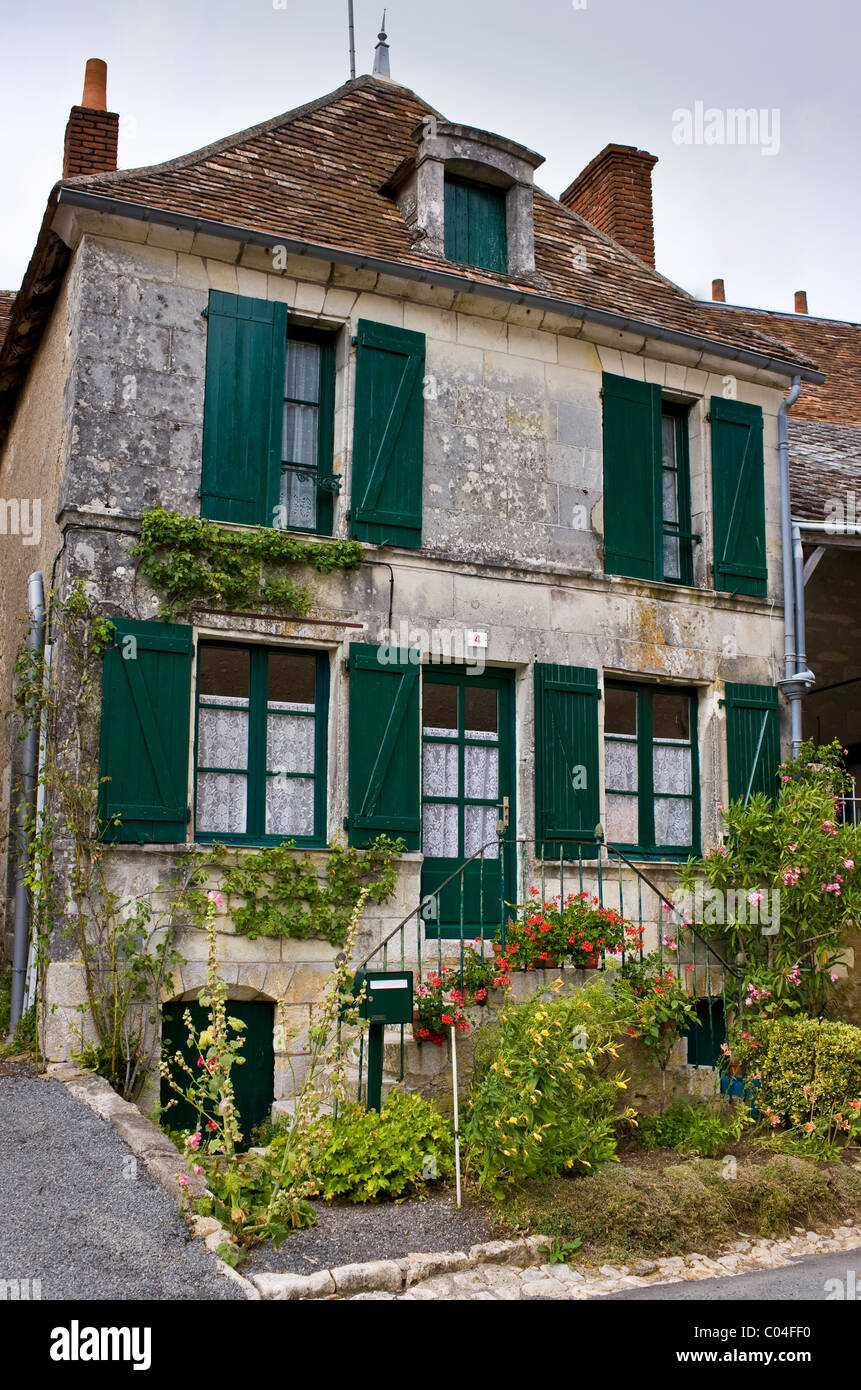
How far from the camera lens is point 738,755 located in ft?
33.8

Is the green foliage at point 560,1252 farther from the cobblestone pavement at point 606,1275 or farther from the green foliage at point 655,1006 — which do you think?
the green foliage at point 655,1006

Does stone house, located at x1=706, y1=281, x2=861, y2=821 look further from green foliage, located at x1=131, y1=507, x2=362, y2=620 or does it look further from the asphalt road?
the asphalt road

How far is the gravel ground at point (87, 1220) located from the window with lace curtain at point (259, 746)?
233 cm

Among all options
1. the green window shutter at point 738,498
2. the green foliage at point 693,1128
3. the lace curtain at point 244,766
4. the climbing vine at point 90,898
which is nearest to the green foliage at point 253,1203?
the climbing vine at point 90,898

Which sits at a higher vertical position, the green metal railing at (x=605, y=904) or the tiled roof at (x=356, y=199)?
the tiled roof at (x=356, y=199)

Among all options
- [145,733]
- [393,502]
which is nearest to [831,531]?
[393,502]

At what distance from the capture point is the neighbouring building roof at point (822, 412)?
1177 cm

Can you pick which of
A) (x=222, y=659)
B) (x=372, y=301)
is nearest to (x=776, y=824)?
(x=222, y=659)

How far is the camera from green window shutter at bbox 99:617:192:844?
26.2ft

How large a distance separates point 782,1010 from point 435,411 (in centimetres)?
508

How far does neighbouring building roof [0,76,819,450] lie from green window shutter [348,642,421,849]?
2.97 metres

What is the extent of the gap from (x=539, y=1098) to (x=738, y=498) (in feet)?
20.0
